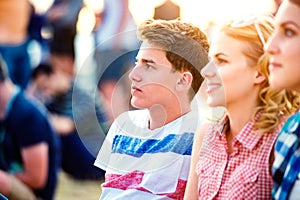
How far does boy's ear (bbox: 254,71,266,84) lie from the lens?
8.29ft

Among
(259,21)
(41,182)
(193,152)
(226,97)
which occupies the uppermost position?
(259,21)

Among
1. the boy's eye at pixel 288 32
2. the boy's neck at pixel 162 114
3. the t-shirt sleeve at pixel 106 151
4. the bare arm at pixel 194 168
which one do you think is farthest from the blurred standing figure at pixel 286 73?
the t-shirt sleeve at pixel 106 151

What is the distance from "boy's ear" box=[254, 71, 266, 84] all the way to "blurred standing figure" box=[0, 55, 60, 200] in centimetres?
209

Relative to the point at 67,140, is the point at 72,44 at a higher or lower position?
higher

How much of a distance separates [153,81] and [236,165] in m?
0.38

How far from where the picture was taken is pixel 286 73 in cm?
229

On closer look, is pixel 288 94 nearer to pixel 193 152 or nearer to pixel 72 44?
pixel 193 152

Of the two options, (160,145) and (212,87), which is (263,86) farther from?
(160,145)

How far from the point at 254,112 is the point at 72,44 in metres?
3.72

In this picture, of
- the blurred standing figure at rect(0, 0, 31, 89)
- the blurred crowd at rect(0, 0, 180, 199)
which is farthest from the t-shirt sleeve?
the blurred standing figure at rect(0, 0, 31, 89)

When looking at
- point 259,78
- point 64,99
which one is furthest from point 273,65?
point 64,99

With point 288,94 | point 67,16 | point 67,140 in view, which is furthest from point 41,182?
point 288,94

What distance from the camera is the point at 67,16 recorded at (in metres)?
6.16

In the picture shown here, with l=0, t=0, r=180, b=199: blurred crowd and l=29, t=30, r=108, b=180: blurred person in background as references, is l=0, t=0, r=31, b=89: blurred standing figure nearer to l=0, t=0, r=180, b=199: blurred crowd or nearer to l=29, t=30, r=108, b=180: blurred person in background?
l=0, t=0, r=180, b=199: blurred crowd
